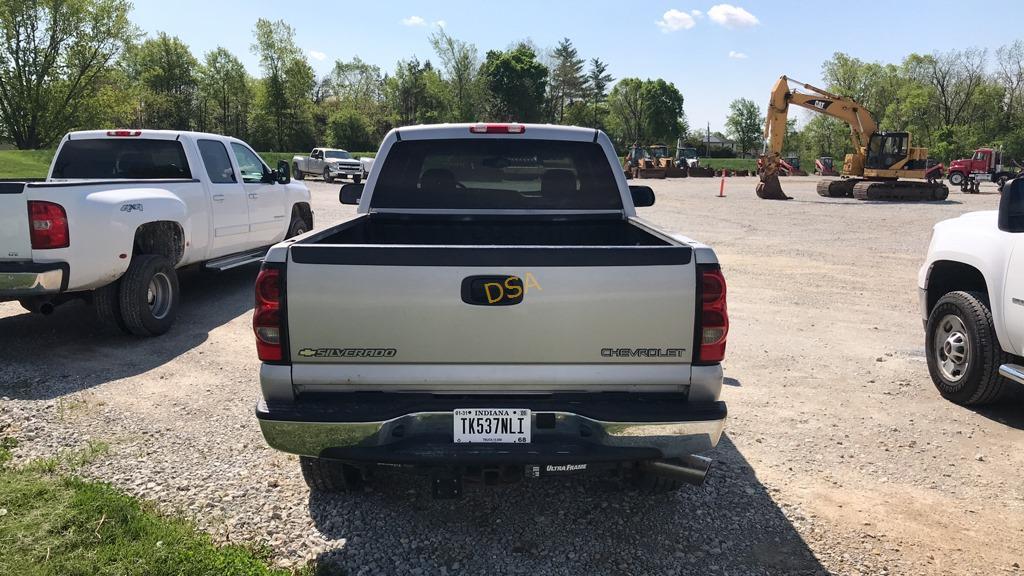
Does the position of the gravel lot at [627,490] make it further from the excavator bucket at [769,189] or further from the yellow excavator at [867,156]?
the excavator bucket at [769,189]

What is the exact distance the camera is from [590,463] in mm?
2900

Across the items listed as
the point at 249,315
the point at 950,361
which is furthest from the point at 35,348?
the point at 950,361

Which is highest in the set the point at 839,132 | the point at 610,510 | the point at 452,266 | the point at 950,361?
the point at 839,132

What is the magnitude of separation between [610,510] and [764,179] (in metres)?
26.6

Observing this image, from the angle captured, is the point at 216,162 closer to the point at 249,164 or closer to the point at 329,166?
the point at 249,164

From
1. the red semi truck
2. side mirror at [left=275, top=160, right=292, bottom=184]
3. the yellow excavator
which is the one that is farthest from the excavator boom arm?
side mirror at [left=275, top=160, right=292, bottom=184]

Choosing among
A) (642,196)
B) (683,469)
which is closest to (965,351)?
(642,196)

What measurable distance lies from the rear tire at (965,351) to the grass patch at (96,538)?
15.5 ft

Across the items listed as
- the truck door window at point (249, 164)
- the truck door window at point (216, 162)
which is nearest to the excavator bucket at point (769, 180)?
the truck door window at point (249, 164)

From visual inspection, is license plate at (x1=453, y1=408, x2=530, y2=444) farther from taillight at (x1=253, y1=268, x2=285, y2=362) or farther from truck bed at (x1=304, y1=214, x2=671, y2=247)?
truck bed at (x1=304, y1=214, x2=671, y2=247)

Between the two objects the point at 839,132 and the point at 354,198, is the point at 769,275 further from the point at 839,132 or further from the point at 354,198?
the point at 839,132

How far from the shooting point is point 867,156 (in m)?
27.6

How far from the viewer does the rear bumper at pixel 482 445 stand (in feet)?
9.31

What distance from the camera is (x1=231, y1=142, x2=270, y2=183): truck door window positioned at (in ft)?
30.0
